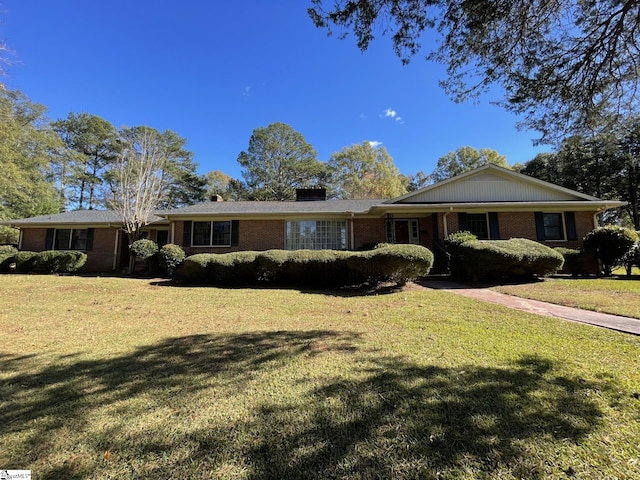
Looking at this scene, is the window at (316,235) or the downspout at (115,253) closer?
the window at (316,235)

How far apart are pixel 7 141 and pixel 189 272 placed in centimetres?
1480

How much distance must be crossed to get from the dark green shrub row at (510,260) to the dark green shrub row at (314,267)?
2452 mm

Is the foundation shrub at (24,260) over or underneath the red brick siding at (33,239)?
underneath

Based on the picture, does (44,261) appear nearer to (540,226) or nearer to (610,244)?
(540,226)

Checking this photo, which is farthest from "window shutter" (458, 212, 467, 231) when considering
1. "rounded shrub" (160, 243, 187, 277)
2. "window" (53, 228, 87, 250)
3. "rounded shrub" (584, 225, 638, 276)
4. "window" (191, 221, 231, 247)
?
"window" (53, 228, 87, 250)

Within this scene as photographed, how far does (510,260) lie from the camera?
9.90 meters

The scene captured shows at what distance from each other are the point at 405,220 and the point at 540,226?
607 centimetres

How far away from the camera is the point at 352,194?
107 feet

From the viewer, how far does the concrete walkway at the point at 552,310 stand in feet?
16.5

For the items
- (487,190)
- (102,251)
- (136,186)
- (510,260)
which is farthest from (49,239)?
(487,190)

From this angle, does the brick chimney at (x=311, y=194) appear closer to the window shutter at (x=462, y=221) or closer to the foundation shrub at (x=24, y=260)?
the window shutter at (x=462, y=221)

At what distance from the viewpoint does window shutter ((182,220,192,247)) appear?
1479 centimetres

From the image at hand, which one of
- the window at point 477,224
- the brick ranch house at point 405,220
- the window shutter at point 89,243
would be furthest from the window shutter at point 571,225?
the window shutter at point 89,243

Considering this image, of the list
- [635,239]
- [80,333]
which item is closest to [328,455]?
[80,333]
